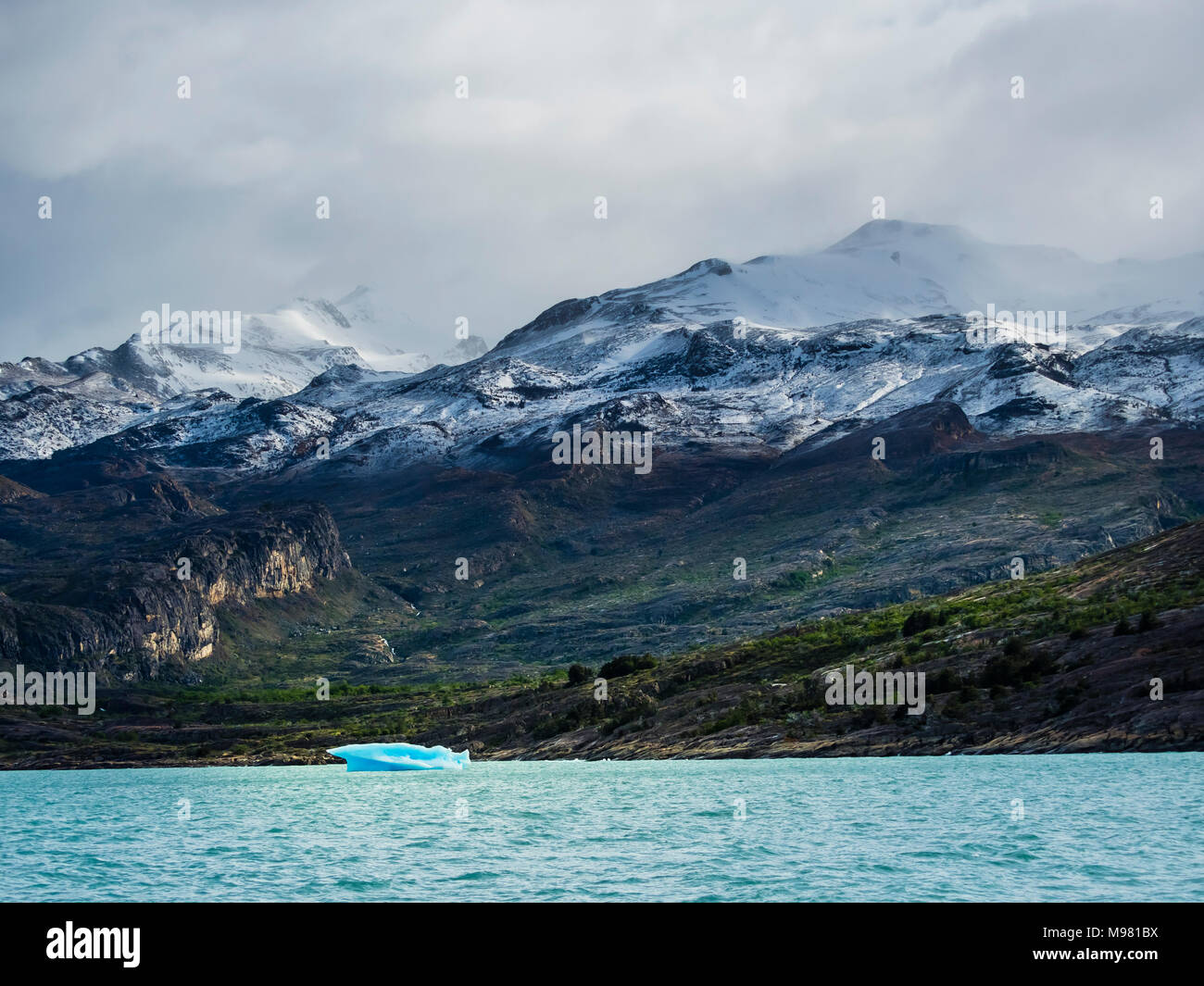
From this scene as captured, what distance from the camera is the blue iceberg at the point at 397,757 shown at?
468 feet

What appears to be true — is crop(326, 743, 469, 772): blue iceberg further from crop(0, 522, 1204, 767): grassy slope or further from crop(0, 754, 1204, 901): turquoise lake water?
crop(0, 754, 1204, 901): turquoise lake water

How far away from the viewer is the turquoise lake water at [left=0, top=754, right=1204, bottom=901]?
50219mm

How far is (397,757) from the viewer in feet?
472

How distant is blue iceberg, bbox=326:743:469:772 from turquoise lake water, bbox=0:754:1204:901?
117ft

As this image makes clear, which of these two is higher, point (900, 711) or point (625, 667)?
point (625, 667)

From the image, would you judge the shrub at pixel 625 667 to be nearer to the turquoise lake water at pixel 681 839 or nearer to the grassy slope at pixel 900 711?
the grassy slope at pixel 900 711

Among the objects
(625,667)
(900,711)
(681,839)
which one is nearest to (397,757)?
(900,711)

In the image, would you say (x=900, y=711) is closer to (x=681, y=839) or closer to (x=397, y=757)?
(x=397, y=757)

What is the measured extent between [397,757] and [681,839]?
8432 cm


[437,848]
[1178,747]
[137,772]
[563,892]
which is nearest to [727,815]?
[437,848]

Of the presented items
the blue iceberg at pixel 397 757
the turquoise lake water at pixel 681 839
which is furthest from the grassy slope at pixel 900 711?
the blue iceberg at pixel 397 757

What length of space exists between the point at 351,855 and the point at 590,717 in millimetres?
100566

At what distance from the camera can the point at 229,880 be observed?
55.7 metres
